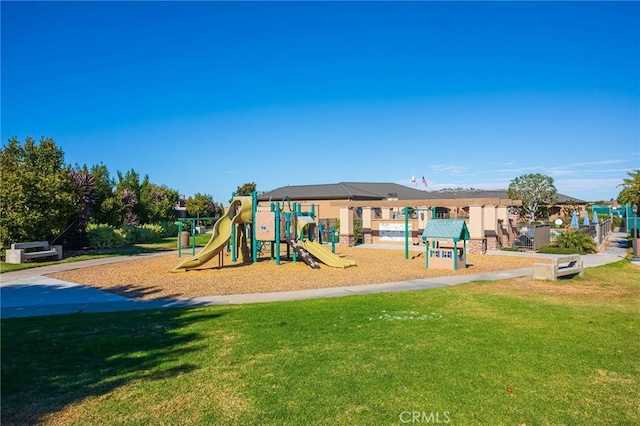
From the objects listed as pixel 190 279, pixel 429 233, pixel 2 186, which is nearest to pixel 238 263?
pixel 190 279

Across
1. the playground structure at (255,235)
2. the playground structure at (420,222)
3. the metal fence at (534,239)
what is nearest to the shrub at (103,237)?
the playground structure at (255,235)

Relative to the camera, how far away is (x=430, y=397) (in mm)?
4621

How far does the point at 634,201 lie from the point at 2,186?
33.7 meters

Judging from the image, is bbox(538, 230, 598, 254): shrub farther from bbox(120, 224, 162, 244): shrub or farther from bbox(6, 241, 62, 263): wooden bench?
bbox(120, 224, 162, 244): shrub

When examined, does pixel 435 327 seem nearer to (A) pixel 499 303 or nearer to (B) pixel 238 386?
(A) pixel 499 303

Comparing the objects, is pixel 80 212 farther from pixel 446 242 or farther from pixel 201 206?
pixel 201 206

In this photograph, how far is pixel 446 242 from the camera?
17.1 metres

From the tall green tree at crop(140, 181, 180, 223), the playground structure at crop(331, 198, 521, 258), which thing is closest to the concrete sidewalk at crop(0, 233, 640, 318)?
the playground structure at crop(331, 198, 521, 258)

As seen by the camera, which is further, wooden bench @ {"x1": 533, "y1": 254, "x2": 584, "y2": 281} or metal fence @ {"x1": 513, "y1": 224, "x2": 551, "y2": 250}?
metal fence @ {"x1": 513, "y1": 224, "x2": 551, "y2": 250}

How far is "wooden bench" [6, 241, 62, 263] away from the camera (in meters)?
17.7

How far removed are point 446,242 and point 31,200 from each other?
1801 centimetres

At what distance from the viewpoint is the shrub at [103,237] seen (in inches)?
977

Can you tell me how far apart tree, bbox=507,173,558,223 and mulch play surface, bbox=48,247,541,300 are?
37.8 meters

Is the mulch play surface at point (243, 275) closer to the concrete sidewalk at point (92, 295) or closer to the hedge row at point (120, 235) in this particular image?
the concrete sidewalk at point (92, 295)
